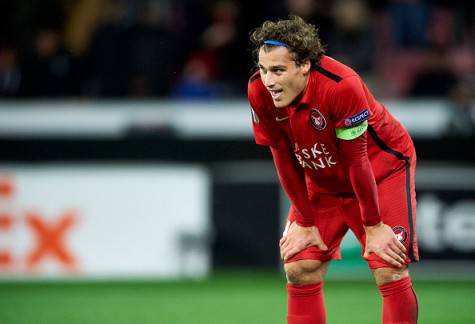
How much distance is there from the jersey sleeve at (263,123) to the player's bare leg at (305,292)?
649mm

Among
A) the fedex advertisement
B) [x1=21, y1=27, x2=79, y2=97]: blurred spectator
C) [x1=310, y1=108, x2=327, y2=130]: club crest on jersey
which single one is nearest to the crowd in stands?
[x1=21, y1=27, x2=79, y2=97]: blurred spectator

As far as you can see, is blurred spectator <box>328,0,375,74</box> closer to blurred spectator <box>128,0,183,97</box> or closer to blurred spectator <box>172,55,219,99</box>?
blurred spectator <box>172,55,219,99</box>

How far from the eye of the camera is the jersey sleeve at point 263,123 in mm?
4684

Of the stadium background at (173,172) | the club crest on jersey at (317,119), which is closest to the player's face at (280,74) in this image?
the club crest on jersey at (317,119)

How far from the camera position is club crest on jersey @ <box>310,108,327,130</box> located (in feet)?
14.8

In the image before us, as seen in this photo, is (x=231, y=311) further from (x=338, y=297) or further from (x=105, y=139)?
(x=105, y=139)

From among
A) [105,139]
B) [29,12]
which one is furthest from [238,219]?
[29,12]

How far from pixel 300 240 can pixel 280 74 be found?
924 millimetres

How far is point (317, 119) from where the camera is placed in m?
4.54

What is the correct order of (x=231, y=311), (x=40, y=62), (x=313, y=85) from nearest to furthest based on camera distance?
(x=313, y=85) < (x=231, y=311) < (x=40, y=62)

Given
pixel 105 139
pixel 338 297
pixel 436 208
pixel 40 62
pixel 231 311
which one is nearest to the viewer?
pixel 231 311

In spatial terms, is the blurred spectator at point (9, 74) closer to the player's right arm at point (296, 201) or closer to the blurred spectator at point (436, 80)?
the blurred spectator at point (436, 80)

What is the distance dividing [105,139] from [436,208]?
330cm

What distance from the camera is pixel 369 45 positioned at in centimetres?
1062
